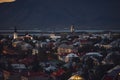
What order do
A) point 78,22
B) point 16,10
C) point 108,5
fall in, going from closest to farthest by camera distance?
1. point 78,22
2. point 16,10
3. point 108,5

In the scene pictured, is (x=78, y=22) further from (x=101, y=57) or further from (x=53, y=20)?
(x=101, y=57)

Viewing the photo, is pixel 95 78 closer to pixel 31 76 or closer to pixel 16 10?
pixel 31 76

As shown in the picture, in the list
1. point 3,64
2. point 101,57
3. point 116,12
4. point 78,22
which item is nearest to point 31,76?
point 3,64

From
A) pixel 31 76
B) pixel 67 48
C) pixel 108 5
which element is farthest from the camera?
pixel 108 5

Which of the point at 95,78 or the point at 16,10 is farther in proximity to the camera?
the point at 16,10

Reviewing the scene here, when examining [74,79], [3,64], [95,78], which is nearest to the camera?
[74,79]

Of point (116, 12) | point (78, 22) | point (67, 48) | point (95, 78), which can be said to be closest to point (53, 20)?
point (78, 22)

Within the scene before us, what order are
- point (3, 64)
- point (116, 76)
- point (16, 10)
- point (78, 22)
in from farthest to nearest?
point (16, 10)
point (78, 22)
point (3, 64)
point (116, 76)

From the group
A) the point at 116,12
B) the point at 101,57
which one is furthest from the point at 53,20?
the point at 101,57

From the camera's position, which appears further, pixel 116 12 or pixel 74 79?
pixel 116 12
